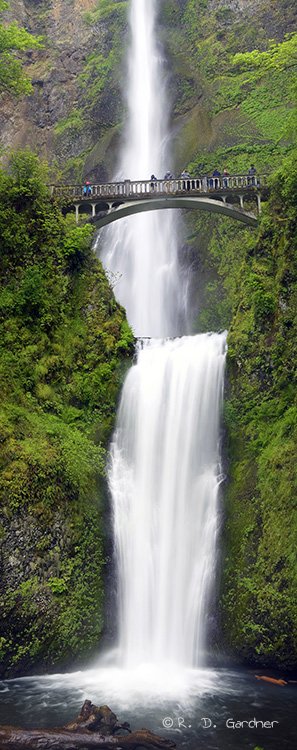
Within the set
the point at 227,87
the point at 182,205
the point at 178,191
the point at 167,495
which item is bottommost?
the point at 167,495

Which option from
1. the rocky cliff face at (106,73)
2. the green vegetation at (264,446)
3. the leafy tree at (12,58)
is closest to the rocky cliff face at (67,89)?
the rocky cliff face at (106,73)

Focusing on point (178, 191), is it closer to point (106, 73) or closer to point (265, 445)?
point (265, 445)

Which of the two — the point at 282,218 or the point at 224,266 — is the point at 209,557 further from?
the point at 224,266

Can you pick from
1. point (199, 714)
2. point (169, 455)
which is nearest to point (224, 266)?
point (169, 455)

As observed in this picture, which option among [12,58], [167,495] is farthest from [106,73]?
[167,495]

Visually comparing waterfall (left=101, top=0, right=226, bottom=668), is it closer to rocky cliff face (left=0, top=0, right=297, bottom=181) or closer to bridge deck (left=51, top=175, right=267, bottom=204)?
bridge deck (left=51, top=175, right=267, bottom=204)

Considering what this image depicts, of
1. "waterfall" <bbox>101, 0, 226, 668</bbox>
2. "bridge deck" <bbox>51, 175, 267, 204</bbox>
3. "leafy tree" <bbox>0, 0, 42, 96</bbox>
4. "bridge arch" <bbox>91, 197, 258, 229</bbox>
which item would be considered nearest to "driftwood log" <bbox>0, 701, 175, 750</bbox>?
"waterfall" <bbox>101, 0, 226, 668</bbox>
